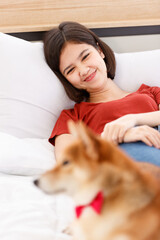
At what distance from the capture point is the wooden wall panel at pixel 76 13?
164 cm

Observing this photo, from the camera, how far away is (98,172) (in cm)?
44

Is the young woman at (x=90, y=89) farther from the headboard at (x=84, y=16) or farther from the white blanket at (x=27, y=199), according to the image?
the headboard at (x=84, y=16)

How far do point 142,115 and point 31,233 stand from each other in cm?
60

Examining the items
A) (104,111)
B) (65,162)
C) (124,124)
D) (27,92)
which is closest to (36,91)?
(27,92)

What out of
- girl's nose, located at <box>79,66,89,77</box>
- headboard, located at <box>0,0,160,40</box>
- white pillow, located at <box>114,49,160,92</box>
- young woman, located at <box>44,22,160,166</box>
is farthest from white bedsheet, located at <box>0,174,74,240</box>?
headboard, located at <box>0,0,160,40</box>

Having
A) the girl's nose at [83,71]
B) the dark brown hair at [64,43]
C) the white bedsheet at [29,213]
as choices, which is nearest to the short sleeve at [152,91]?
the dark brown hair at [64,43]

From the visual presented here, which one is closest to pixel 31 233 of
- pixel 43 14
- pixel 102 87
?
pixel 102 87

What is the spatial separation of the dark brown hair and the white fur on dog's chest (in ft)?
3.12

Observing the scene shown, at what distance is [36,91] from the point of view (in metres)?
1.35

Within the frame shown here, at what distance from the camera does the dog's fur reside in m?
0.43

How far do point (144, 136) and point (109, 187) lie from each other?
509 mm

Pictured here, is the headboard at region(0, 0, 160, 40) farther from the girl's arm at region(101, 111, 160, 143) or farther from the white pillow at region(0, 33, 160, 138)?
the girl's arm at region(101, 111, 160, 143)

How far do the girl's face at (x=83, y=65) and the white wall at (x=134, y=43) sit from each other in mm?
439

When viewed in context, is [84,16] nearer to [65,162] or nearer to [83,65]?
[83,65]
